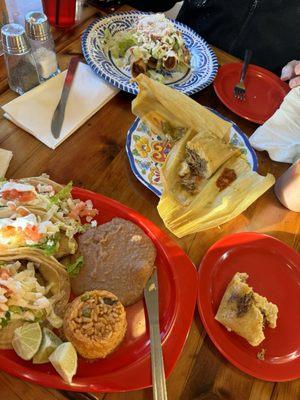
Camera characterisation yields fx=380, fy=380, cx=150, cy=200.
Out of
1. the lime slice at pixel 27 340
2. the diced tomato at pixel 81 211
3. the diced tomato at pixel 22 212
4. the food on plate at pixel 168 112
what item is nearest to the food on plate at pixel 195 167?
the food on plate at pixel 168 112

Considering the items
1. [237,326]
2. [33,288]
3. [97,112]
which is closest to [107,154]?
[97,112]

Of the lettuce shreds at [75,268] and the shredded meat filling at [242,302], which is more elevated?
the lettuce shreds at [75,268]

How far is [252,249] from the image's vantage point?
4.21 ft

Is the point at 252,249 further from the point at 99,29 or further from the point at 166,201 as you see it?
the point at 99,29

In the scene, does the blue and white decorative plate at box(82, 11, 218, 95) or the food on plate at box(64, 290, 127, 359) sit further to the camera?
the blue and white decorative plate at box(82, 11, 218, 95)

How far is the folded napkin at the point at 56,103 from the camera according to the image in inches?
54.4

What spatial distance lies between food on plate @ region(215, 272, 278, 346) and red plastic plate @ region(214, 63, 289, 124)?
2.73 ft

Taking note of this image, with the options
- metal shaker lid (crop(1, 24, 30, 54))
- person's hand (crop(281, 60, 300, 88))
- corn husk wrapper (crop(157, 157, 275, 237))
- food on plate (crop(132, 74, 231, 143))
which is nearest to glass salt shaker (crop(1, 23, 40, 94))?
metal shaker lid (crop(1, 24, 30, 54))

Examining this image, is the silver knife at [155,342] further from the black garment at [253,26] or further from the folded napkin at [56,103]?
the black garment at [253,26]

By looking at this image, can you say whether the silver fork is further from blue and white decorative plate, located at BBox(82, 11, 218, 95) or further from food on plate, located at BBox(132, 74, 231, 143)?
food on plate, located at BBox(132, 74, 231, 143)

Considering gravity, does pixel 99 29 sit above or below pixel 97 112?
above

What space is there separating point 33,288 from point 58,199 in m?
0.28

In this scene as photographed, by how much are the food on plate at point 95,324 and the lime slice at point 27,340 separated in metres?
0.07

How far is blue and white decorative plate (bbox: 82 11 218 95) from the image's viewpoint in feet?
5.29
